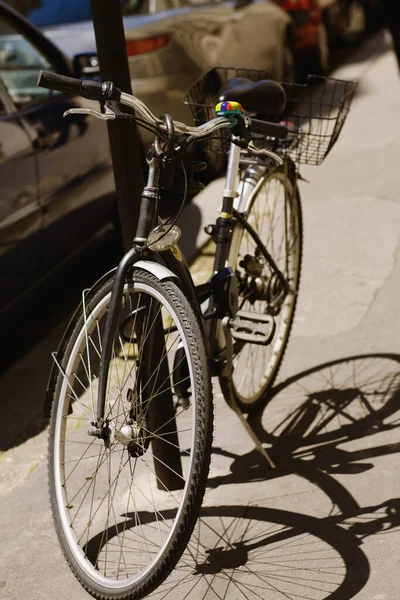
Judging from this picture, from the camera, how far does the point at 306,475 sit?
3.48 meters

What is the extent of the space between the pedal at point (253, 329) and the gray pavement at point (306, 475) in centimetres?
50

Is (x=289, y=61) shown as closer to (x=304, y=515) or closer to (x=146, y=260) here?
(x=304, y=515)

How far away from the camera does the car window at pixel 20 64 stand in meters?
5.48

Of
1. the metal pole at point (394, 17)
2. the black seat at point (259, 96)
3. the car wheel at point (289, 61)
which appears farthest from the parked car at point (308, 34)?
the black seat at point (259, 96)

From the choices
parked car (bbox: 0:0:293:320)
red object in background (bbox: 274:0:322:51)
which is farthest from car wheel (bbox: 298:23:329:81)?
parked car (bbox: 0:0:293:320)

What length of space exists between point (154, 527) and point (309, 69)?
30.3 ft

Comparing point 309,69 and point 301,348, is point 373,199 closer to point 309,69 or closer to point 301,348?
point 301,348

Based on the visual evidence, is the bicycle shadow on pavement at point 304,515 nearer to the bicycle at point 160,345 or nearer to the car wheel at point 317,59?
the bicycle at point 160,345

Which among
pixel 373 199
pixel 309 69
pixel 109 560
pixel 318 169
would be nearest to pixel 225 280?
pixel 109 560

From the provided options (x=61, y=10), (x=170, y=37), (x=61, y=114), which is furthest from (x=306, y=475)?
(x=61, y=10)

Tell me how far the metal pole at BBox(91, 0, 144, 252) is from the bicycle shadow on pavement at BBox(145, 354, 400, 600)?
0.99m

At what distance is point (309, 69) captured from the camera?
11.6 metres

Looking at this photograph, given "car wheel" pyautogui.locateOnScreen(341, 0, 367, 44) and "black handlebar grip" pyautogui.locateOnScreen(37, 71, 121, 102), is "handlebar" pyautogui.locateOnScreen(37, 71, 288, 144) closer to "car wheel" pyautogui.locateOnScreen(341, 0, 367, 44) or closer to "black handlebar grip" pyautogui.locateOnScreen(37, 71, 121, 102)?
A: "black handlebar grip" pyautogui.locateOnScreen(37, 71, 121, 102)

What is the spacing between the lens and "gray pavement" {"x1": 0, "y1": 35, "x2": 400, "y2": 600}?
2945 mm
